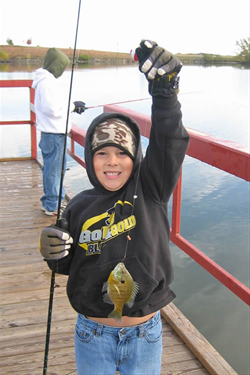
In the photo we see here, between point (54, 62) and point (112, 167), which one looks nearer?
point (112, 167)

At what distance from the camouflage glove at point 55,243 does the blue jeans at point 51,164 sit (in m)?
2.80

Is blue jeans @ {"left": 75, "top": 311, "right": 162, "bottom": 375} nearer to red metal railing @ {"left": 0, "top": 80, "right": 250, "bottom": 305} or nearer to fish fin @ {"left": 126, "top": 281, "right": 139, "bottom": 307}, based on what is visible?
fish fin @ {"left": 126, "top": 281, "right": 139, "bottom": 307}

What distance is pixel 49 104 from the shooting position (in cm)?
414

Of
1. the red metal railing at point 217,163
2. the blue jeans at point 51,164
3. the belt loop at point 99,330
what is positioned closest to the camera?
the belt loop at point 99,330

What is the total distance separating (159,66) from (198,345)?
1559mm

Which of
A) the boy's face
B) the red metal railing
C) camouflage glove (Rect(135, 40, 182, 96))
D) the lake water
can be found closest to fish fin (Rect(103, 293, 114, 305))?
the boy's face

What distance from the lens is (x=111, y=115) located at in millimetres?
1574

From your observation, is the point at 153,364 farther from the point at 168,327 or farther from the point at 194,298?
the point at 194,298

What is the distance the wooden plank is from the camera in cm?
210

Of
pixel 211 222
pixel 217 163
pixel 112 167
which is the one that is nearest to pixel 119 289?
pixel 112 167

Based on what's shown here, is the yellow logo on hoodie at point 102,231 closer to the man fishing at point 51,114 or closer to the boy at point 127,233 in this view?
the boy at point 127,233

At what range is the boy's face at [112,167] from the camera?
1.54 m

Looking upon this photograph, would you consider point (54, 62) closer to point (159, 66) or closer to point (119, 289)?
point (159, 66)

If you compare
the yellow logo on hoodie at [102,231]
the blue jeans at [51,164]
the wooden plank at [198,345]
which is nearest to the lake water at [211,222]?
the blue jeans at [51,164]
